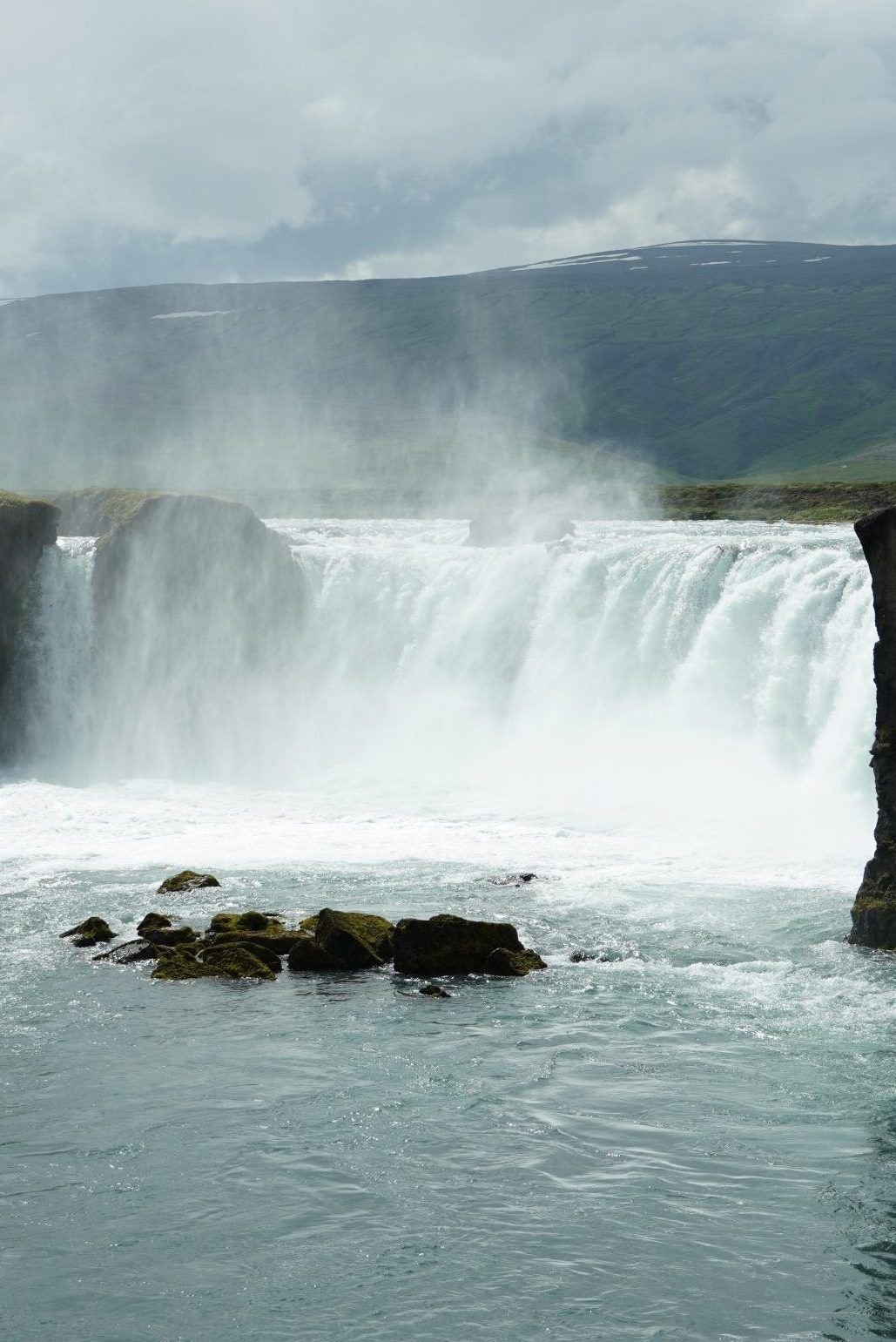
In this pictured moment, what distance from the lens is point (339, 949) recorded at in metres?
23.1

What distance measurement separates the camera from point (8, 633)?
1996 inches

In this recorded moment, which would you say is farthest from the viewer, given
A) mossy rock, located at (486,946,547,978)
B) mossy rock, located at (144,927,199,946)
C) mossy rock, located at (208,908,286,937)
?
mossy rock, located at (208,908,286,937)

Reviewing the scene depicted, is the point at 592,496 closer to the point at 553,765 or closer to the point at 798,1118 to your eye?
the point at 553,765

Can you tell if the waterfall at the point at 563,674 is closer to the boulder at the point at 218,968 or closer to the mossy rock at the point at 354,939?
the mossy rock at the point at 354,939

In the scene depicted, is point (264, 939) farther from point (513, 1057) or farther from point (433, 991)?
point (513, 1057)

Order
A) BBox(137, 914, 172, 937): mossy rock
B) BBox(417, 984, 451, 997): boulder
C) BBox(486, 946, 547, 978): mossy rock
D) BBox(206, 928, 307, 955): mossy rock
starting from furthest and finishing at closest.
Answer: BBox(137, 914, 172, 937): mossy rock < BBox(206, 928, 307, 955): mossy rock < BBox(486, 946, 547, 978): mossy rock < BBox(417, 984, 451, 997): boulder

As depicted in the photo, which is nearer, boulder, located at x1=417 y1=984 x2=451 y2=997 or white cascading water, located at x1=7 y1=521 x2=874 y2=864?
boulder, located at x1=417 y1=984 x2=451 y2=997

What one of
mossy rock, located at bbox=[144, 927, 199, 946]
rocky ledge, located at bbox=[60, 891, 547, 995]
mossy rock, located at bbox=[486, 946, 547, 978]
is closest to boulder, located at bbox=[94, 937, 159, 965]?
rocky ledge, located at bbox=[60, 891, 547, 995]

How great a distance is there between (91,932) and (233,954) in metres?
3.25

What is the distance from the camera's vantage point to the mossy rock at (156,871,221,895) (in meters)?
28.9

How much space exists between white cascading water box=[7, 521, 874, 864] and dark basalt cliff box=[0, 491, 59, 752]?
967 mm

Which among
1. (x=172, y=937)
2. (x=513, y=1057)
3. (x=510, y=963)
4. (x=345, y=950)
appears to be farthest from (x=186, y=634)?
(x=513, y=1057)

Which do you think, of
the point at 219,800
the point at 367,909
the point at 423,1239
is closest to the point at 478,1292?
the point at 423,1239

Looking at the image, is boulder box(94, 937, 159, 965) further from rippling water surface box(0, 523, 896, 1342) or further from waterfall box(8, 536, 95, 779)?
waterfall box(8, 536, 95, 779)
